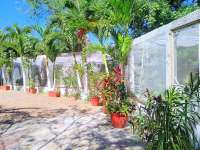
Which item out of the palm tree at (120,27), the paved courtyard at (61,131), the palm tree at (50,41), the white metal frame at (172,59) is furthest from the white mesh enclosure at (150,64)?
the palm tree at (50,41)

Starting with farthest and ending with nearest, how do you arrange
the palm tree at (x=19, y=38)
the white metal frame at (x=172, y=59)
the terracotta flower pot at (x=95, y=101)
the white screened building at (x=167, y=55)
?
the palm tree at (x=19, y=38) → the terracotta flower pot at (x=95, y=101) → the white metal frame at (x=172, y=59) → the white screened building at (x=167, y=55)

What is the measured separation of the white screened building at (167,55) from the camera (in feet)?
23.4

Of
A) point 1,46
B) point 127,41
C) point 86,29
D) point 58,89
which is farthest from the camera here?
point 1,46

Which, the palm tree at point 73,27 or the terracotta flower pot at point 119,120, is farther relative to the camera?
the palm tree at point 73,27

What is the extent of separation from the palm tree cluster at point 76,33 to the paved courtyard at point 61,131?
7.18 ft

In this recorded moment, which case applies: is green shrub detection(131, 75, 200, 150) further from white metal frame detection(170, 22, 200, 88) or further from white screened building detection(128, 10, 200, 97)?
white metal frame detection(170, 22, 200, 88)

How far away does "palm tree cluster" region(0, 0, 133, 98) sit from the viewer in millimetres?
11945

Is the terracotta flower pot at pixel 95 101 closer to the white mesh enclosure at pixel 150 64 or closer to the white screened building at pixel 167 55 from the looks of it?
the white screened building at pixel 167 55

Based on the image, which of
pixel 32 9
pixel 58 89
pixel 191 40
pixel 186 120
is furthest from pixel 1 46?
pixel 186 120

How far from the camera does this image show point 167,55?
9.06 meters

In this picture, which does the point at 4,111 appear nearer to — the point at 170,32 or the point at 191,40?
the point at 170,32

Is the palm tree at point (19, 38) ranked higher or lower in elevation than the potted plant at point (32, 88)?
higher

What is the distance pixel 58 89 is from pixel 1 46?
5.71 metres

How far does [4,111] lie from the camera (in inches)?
539
